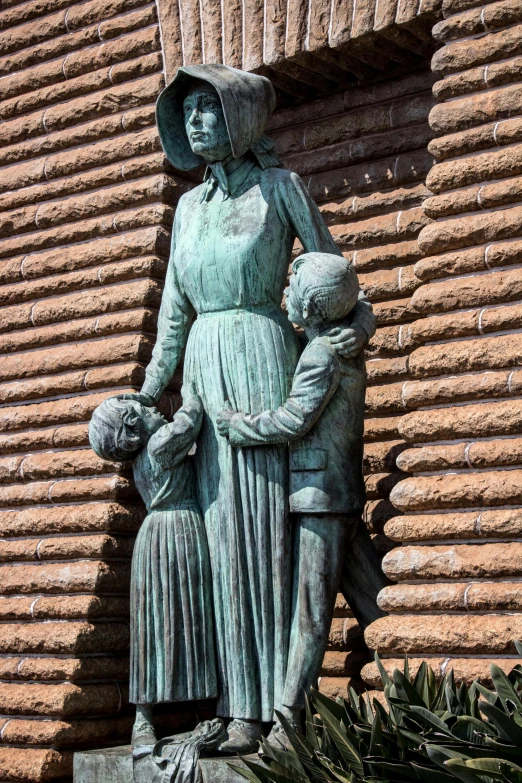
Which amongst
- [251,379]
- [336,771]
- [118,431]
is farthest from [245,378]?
[336,771]

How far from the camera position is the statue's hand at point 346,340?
624cm

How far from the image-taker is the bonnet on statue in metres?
6.55

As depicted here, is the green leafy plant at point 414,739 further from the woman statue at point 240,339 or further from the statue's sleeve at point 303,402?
the statue's sleeve at point 303,402

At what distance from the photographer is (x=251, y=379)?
21.2ft

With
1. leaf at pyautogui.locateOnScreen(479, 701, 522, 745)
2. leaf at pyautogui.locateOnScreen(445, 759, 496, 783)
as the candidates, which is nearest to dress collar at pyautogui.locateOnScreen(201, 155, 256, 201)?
leaf at pyautogui.locateOnScreen(479, 701, 522, 745)

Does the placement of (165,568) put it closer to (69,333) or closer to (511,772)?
(69,333)

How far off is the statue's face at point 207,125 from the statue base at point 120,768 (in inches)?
109

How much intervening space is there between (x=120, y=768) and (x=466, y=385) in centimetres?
230

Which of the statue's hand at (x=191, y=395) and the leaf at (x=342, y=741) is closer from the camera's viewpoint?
the leaf at (x=342, y=741)

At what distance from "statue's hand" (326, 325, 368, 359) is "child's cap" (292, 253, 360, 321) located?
69 mm

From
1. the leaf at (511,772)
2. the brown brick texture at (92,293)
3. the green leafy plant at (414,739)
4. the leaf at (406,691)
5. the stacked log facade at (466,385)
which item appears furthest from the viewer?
the brown brick texture at (92,293)

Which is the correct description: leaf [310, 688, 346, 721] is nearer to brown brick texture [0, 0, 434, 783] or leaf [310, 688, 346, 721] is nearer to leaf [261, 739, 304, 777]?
leaf [261, 739, 304, 777]

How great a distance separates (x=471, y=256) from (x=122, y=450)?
5.98 feet

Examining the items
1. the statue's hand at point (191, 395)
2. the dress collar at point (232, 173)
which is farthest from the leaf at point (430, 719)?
the dress collar at point (232, 173)
